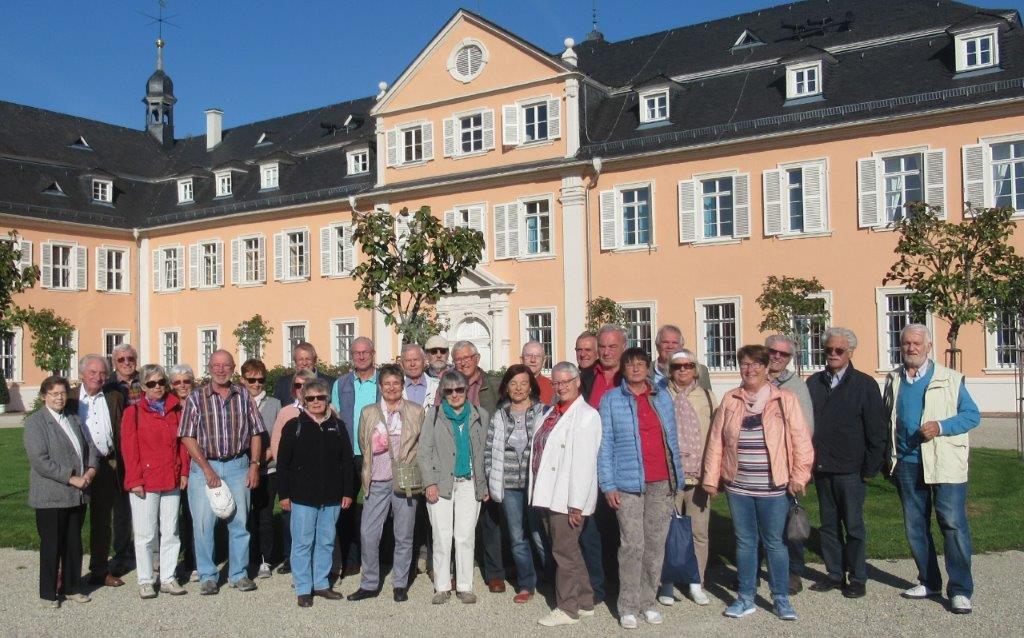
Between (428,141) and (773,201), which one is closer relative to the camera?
(773,201)

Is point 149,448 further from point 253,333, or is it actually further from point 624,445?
point 253,333

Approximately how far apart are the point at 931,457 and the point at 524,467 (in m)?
2.61

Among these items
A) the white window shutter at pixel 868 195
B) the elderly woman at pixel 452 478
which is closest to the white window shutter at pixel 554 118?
the white window shutter at pixel 868 195

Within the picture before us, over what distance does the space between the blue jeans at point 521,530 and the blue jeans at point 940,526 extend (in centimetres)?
245

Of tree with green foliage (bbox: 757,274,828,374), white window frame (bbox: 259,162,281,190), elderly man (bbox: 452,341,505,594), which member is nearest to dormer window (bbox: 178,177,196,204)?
white window frame (bbox: 259,162,281,190)

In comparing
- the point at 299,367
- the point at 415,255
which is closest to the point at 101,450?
the point at 299,367

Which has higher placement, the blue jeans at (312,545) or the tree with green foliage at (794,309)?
the tree with green foliage at (794,309)

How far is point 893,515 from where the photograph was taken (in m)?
9.25

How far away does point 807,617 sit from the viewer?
6.20 meters

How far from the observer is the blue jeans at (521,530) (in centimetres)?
690

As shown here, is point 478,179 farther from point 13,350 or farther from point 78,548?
point 78,548

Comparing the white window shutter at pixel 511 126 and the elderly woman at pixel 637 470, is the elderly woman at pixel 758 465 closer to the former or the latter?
the elderly woman at pixel 637 470

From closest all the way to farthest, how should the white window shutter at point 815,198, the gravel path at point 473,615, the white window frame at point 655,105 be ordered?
the gravel path at point 473,615 < the white window shutter at point 815,198 < the white window frame at point 655,105

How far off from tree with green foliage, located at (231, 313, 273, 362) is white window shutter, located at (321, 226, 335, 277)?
2.57 metres
